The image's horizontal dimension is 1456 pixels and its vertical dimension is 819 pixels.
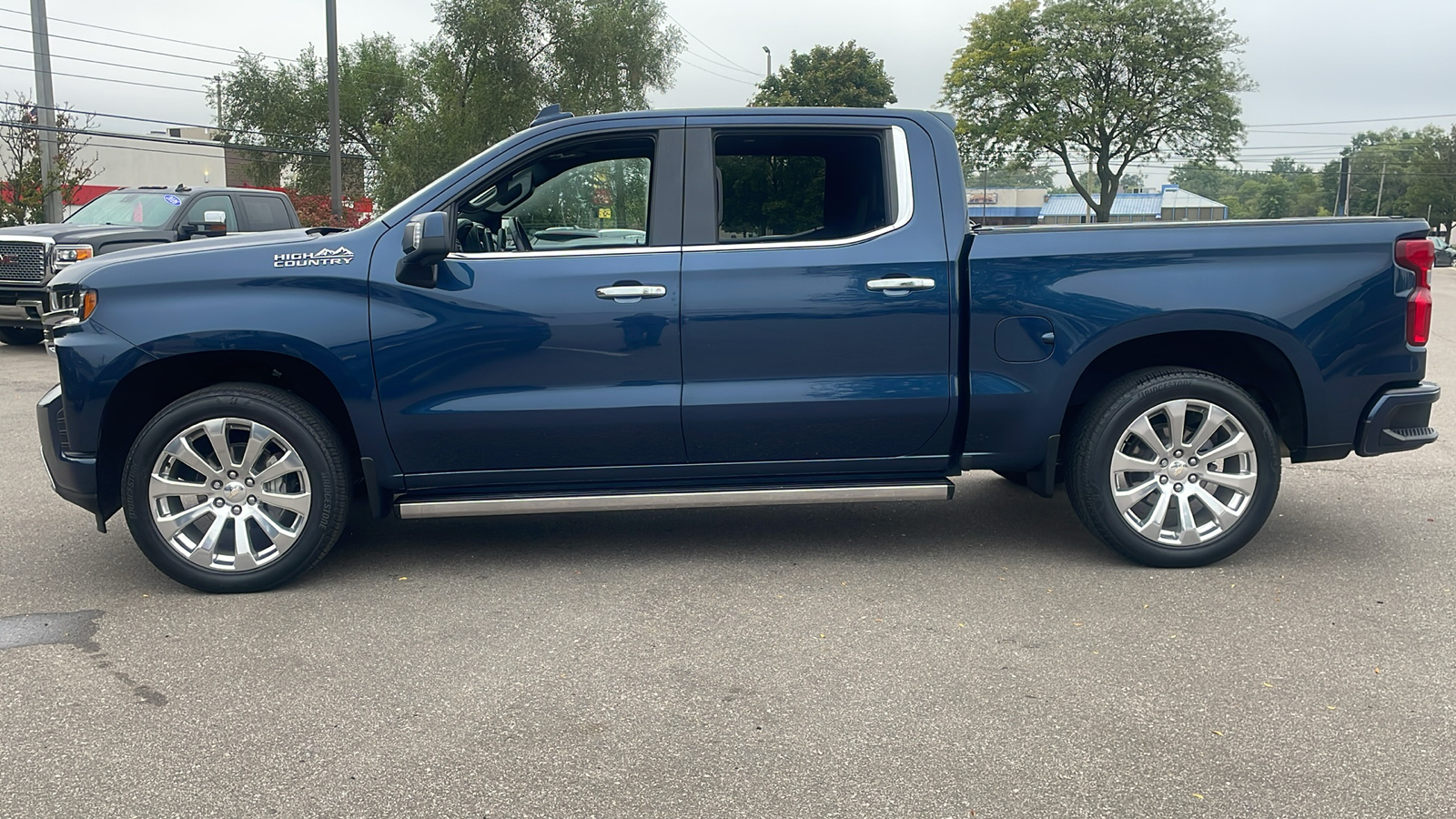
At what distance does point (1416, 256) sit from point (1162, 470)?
1311 millimetres

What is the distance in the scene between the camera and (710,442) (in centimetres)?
493

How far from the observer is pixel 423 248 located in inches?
181

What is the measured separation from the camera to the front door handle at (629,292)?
15.7 feet

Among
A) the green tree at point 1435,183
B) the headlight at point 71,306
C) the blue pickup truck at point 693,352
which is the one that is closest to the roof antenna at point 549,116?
the blue pickup truck at point 693,352

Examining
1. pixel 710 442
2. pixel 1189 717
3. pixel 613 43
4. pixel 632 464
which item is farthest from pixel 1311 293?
pixel 613 43

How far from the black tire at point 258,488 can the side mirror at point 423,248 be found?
675mm

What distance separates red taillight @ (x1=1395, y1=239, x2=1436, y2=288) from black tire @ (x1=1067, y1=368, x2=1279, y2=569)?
32.0 inches

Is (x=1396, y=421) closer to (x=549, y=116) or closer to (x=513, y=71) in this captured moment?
(x=549, y=116)

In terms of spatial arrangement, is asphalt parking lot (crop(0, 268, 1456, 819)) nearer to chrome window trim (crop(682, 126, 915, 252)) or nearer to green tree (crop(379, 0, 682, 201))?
chrome window trim (crop(682, 126, 915, 252))

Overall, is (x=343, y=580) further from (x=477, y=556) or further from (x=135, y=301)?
(x=135, y=301)

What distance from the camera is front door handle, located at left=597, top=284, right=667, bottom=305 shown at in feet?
15.7

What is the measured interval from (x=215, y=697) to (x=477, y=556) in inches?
66.7

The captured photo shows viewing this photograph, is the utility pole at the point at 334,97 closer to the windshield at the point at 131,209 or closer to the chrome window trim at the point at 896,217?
the windshield at the point at 131,209

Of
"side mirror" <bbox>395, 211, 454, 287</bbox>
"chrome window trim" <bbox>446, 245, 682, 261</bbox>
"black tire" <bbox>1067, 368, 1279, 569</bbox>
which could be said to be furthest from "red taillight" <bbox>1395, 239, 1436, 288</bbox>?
"side mirror" <bbox>395, 211, 454, 287</bbox>
